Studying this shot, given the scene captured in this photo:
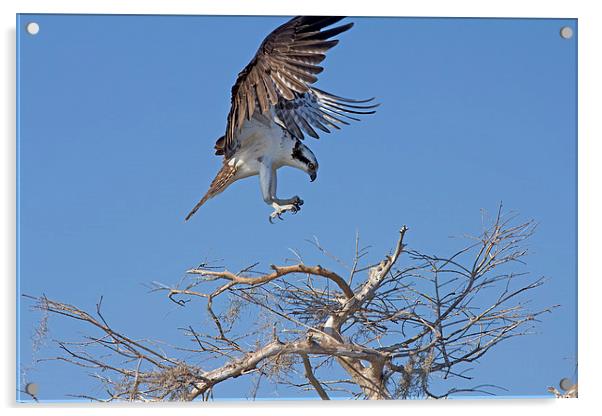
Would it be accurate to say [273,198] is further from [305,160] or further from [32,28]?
[32,28]

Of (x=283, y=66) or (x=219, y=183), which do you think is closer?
(x=283, y=66)

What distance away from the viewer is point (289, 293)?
2.54 m

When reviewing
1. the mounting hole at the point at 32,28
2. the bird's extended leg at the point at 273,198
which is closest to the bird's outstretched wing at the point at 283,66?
the bird's extended leg at the point at 273,198

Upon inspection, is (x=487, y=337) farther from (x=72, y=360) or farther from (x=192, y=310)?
(x=72, y=360)

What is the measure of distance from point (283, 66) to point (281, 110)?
192 millimetres

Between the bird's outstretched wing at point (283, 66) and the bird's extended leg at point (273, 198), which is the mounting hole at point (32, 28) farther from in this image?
the bird's extended leg at point (273, 198)

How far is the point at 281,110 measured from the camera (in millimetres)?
2566

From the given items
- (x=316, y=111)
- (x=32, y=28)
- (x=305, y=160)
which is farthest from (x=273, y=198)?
(x=32, y=28)

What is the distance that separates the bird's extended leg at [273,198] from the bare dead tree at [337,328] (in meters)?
0.10

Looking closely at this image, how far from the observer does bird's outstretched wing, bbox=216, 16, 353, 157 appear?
2.38 m

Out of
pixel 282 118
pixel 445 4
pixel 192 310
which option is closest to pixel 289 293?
pixel 192 310

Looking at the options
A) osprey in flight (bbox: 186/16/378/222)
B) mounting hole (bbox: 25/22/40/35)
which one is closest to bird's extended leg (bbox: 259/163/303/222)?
osprey in flight (bbox: 186/16/378/222)

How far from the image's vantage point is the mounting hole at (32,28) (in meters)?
2.45

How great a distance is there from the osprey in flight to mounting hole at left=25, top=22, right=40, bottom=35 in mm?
441
